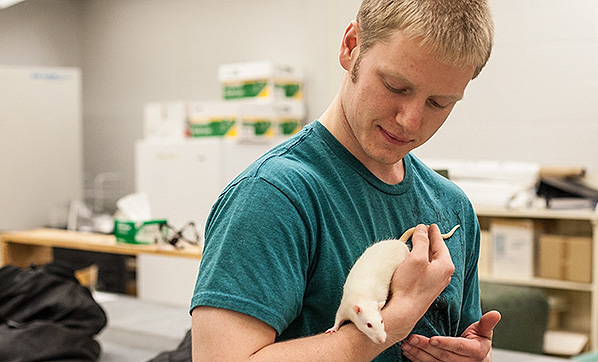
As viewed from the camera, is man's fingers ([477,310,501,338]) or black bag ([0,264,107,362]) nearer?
man's fingers ([477,310,501,338])

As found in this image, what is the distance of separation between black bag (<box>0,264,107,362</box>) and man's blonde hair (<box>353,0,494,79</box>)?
7.01 ft

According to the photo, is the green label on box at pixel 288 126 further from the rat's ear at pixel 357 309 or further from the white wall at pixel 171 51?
the rat's ear at pixel 357 309

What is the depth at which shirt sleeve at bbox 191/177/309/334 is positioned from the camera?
771mm

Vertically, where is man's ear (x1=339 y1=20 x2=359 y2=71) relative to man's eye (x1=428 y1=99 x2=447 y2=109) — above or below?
above

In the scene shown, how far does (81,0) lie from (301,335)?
7.20 m

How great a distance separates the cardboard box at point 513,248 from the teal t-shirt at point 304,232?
319 cm

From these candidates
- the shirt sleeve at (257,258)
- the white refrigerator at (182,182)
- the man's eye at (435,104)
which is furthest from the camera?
the white refrigerator at (182,182)

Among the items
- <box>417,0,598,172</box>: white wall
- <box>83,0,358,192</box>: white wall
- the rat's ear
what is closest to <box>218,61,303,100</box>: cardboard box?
<box>83,0,358,192</box>: white wall

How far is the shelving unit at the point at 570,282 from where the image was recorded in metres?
3.79

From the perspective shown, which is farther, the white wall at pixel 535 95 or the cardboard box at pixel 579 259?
the white wall at pixel 535 95

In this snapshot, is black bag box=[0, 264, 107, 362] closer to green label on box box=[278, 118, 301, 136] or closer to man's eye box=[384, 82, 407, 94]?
man's eye box=[384, 82, 407, 94]

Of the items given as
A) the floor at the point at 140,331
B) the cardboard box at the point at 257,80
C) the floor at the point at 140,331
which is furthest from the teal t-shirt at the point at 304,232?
the cardboard box at the point at 257,80

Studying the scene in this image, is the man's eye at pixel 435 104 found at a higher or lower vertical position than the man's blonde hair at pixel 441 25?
lower

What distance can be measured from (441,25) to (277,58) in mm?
5131
